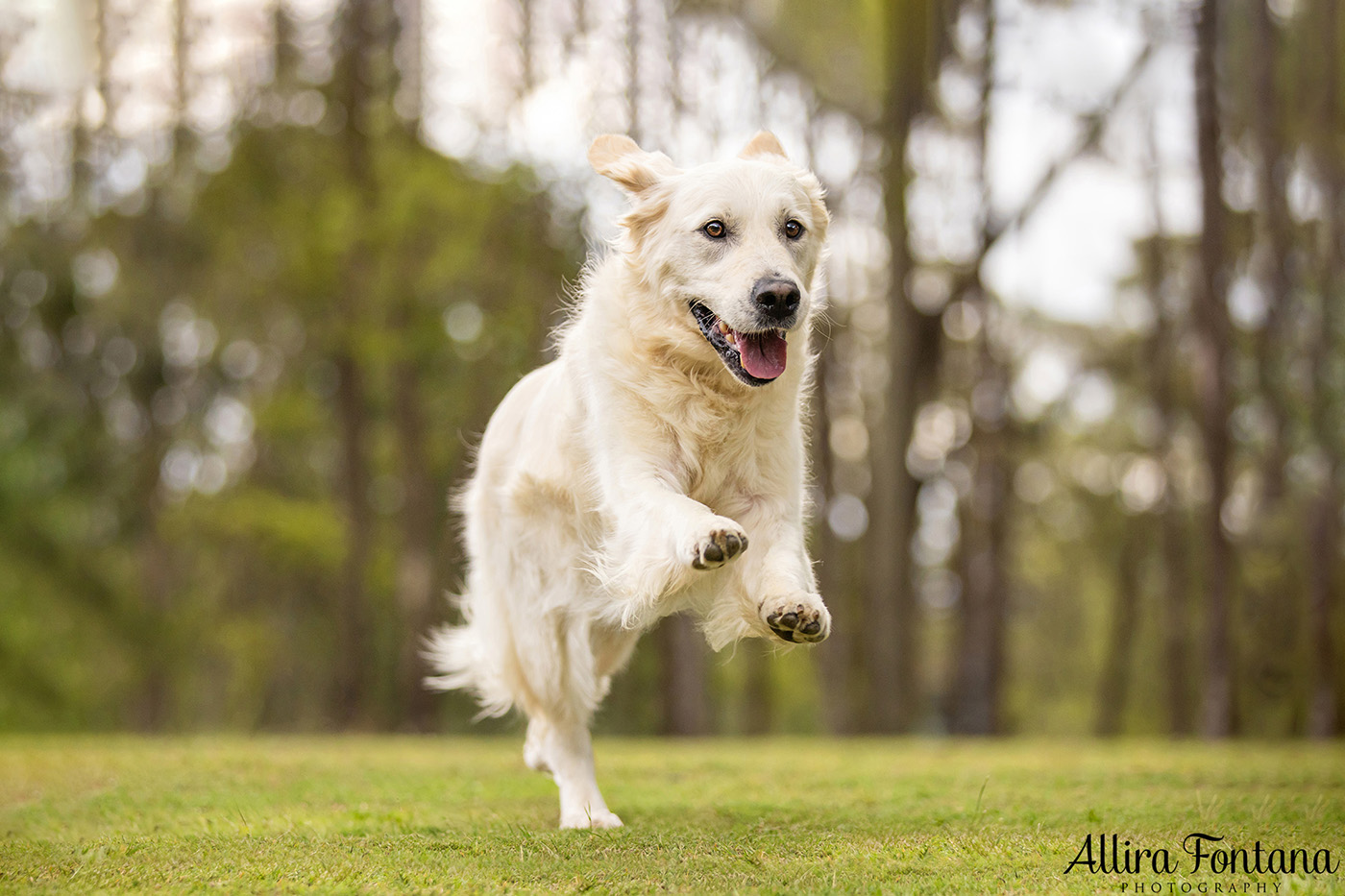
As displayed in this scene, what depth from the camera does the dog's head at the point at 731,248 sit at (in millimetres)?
5191

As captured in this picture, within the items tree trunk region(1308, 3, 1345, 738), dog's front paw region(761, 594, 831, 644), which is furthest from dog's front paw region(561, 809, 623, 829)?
tree trunk region(1308, 3, 1345, 738)

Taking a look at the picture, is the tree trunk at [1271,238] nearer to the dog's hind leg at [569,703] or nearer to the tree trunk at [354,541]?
the tree trunk at [354,541]

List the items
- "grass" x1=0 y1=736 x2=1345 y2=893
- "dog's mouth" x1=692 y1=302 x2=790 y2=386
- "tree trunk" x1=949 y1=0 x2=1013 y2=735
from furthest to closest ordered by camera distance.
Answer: "tree trunk" x1=949 y1=0 x2=1013 y2=735 → "dog's mouth" x1=692 y1=302 x2=790 y2=386 → "grass" x1=0 y1=736 x2=1345 y2=893

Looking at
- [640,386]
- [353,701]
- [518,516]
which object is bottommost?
[353,701]

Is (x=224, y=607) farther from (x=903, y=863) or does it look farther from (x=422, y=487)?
(x=903, y=863)

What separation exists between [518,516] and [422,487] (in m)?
11.4

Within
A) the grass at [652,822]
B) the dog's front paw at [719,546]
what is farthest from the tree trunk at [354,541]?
the dog's front paw at [719,546]

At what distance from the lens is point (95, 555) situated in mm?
22219

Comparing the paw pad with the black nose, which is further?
the black nose

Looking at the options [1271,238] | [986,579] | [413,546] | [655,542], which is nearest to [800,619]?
[655,542]

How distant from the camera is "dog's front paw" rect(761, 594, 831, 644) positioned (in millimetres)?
4645

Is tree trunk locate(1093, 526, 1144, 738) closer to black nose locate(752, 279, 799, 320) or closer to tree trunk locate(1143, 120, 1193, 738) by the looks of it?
tree trunk locate(1143, 120, 1193, 738)

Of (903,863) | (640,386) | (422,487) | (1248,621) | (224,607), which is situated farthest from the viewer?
(224,607)

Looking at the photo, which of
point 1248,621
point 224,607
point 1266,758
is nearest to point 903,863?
point 1266,758
